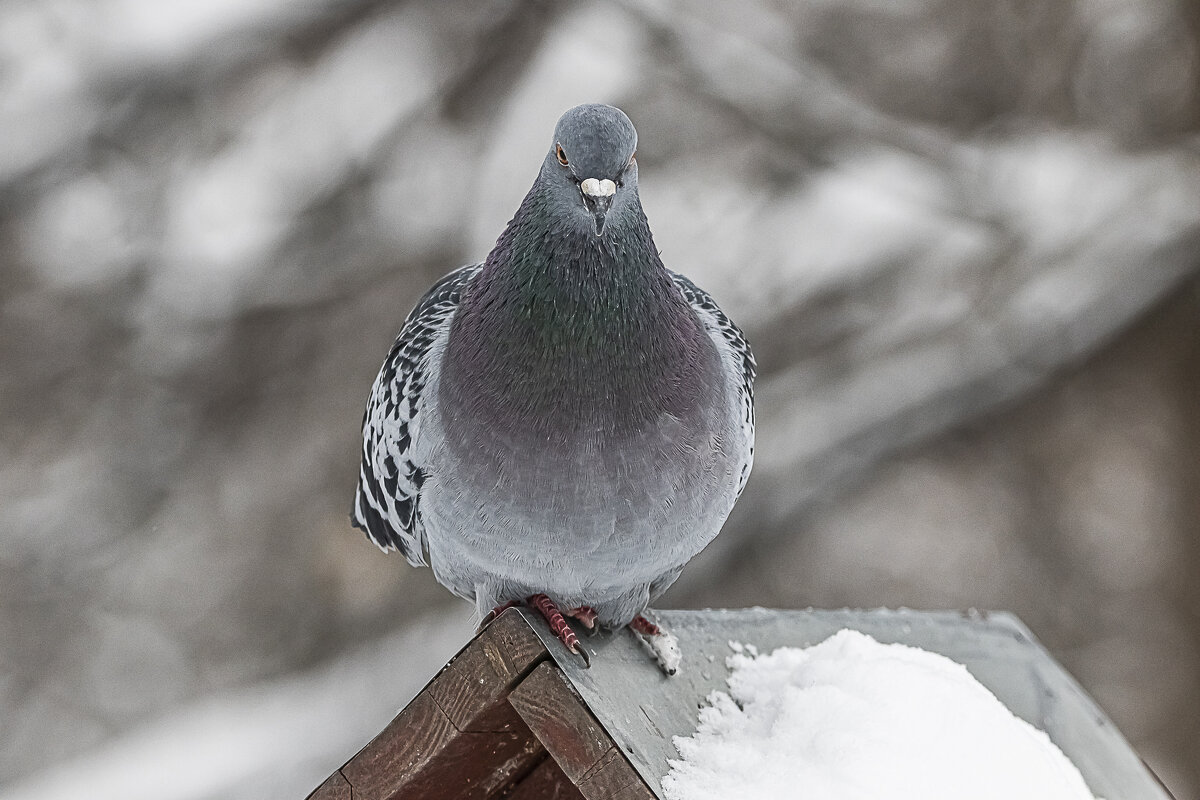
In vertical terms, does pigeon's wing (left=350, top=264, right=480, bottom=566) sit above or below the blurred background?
below

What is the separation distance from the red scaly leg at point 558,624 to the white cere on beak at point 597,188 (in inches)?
30.7

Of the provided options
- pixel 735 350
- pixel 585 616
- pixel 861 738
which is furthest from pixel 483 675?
pixel 735 350

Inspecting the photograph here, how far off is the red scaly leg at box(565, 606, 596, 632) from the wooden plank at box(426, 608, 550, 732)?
38 cm

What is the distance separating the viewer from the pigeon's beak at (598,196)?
1620 mm

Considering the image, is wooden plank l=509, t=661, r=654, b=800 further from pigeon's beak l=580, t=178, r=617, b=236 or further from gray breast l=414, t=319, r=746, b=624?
pigeon's beak l=580, t=178, r=617, b=236

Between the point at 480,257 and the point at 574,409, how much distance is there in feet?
8.99

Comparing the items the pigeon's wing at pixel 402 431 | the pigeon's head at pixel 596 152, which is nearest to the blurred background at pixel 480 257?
the pigeon's wing at pixel 402 431

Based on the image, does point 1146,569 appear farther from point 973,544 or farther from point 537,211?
point 537,211

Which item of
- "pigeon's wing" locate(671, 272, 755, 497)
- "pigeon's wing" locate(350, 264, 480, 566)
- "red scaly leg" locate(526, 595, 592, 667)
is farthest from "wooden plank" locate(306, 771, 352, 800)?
"pigeon's wing" locate(671, 272, 755, 497)

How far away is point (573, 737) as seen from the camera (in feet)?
5.25

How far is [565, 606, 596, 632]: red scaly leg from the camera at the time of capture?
6.75 ft

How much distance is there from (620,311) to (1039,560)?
4381 mm

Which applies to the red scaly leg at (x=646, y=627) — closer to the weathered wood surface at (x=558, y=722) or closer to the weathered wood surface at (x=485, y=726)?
the weathered wood surface at (x=558, y=722)

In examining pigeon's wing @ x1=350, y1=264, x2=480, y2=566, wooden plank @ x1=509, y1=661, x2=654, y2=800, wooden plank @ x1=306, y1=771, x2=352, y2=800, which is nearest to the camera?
wooden plank @ x1=509, y1=661, x2=654, y2=800
